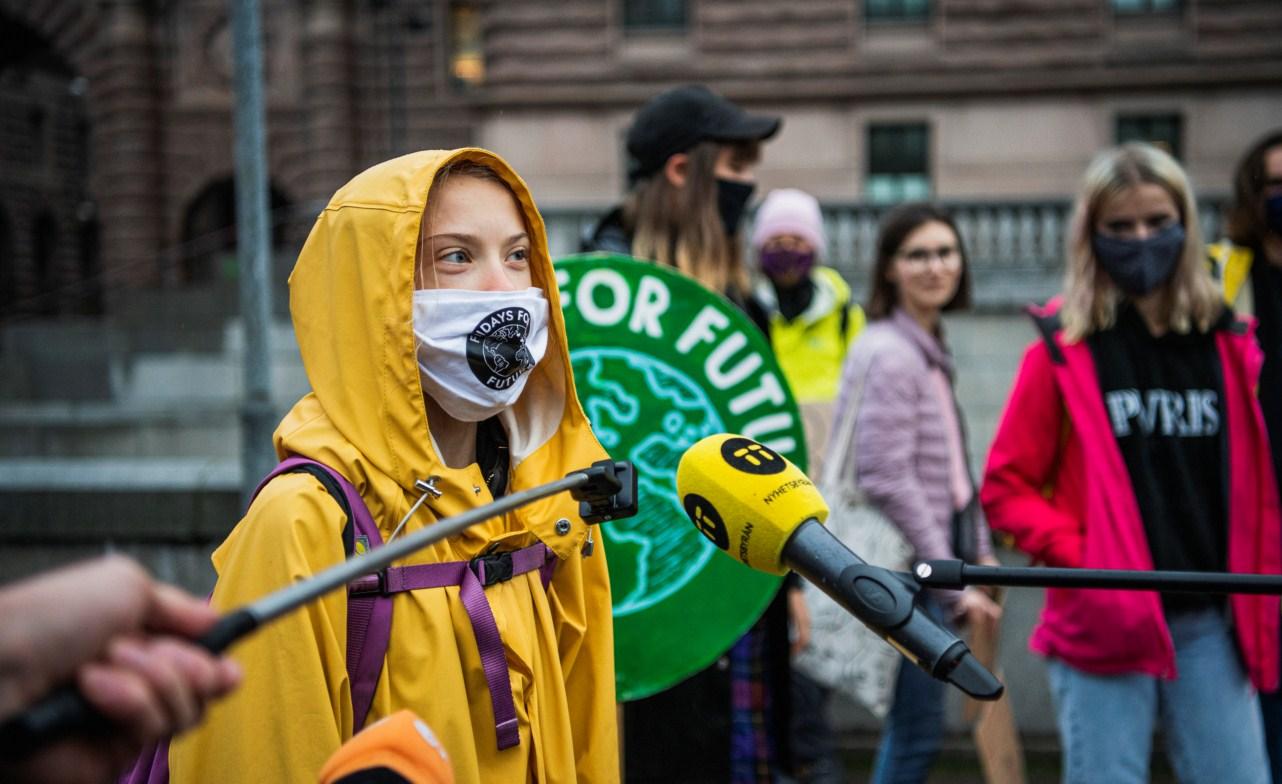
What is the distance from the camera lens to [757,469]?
1.70 metres

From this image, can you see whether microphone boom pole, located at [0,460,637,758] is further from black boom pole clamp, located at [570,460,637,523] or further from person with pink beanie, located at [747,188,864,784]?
person with pink beanie, located at [747,188,864,784]

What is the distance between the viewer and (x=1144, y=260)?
3027mm

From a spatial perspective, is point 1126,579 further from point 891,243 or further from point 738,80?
point 738,80

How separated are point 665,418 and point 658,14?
18.5 meters

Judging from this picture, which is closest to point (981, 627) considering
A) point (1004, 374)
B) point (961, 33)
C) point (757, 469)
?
point (757, 469)

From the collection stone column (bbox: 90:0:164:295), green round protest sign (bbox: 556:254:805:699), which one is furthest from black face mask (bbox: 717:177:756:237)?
stone column (bbox: 90:0:164:295)

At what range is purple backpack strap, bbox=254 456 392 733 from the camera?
174cm

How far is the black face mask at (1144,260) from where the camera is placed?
119 inches

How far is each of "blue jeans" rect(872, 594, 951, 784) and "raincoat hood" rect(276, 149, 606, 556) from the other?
81.7 inches

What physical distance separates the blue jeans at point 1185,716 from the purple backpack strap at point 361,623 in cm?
191

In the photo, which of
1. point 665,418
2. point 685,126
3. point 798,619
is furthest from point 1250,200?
point 665,418

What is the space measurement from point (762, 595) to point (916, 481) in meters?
1.13

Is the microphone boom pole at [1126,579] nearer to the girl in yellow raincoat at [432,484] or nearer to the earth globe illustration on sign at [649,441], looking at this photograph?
the girl in yellow raincoat at [432,484]

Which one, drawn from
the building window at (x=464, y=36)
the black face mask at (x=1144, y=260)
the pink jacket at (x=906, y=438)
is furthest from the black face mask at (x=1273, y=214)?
the building window at (x=464, y=36)
